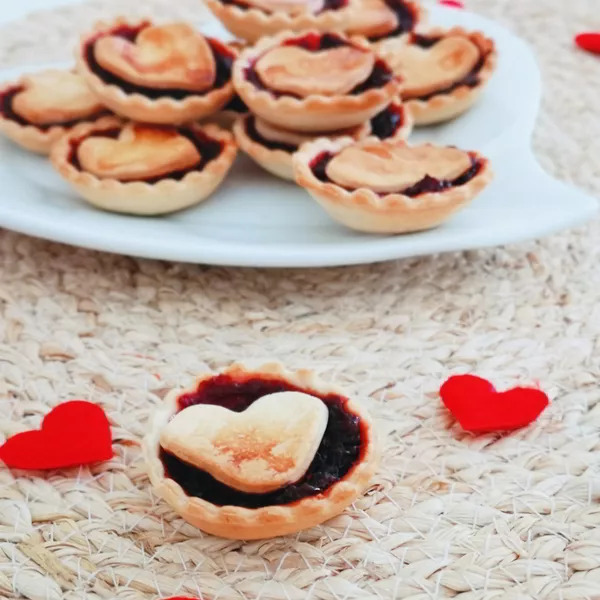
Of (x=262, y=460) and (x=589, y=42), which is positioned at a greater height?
(x=262, y=460)

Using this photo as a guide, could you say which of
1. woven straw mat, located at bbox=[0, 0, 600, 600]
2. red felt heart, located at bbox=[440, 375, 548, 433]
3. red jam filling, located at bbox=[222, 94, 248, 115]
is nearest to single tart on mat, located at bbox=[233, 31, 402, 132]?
red jam filling, located at bbox=[222, 94, 248, 115]

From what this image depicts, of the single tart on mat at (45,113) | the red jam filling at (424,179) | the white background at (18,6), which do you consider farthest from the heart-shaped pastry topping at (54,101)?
the white background at (18,6)

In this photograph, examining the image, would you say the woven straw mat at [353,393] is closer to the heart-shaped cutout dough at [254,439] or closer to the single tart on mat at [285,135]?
the heart-shaped cutout dough at [254,439]

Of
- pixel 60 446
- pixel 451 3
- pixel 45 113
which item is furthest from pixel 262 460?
pixel 451 3

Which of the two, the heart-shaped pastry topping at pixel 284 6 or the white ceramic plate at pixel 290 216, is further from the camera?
the heart-shaped pastry topping at pixel 284 6

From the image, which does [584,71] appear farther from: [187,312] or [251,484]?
[251,484]

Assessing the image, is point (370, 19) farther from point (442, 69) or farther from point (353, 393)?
point (353, 393)
